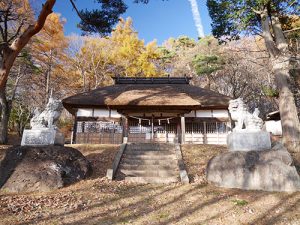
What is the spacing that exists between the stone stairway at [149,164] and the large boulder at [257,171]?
163 cm

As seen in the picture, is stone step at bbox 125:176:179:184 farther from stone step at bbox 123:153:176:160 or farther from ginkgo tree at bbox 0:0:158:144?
ginkgo tree at bbox 0:0:158:144

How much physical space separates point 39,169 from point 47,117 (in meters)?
2.23

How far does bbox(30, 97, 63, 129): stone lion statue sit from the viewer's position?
8.41 m

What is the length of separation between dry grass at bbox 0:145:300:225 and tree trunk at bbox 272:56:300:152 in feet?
11.6

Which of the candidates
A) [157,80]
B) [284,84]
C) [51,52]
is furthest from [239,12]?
[51,52]

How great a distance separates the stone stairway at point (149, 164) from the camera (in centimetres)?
820

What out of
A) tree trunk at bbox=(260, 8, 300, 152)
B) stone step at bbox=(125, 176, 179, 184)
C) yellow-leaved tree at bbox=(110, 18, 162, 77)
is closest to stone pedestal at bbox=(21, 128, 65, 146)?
stone step at bbox=(125, 176, 179, 184)

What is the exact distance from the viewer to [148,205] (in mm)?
5641

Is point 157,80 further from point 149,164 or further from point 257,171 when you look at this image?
point 257,171

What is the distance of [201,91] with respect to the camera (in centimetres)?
1828

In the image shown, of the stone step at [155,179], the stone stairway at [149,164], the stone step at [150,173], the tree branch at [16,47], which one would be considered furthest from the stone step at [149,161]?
the tree branch at [16,47]

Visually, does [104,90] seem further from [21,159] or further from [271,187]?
[271,187]

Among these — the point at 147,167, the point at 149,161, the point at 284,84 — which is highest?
the point at 284,84

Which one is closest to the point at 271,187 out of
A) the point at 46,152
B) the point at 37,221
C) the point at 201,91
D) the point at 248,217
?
the point at 248,217
